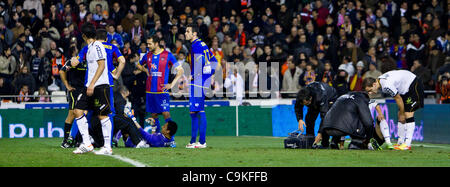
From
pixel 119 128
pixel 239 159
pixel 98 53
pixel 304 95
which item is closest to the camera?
pixel 239 159

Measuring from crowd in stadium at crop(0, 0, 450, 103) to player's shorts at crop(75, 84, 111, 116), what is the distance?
1025 cm

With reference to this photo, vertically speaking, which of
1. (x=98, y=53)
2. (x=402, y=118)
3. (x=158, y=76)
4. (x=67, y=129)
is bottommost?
(x=67, y=129)

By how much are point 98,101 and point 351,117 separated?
4.82 metres

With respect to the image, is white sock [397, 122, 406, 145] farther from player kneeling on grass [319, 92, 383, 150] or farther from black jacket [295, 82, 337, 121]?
black jacket [295, 82, 337, 121]

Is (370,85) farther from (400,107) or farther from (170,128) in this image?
(170,128)

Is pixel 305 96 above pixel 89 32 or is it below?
below

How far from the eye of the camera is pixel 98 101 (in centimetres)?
1187

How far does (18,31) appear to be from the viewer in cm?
2606

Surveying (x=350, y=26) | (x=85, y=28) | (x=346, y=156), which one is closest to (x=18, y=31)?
(x=350, y=26)

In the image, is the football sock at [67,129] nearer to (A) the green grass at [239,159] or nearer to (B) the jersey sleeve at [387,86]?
(A) the green grass at [239,159]

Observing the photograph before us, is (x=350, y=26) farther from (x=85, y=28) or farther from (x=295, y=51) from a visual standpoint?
(x=85, y=28)

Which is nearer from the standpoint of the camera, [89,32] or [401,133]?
[89,32]

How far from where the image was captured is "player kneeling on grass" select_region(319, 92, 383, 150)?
13344 millimetres

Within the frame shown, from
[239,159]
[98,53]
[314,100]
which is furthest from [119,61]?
[314,100]
